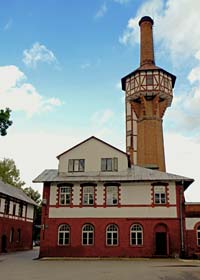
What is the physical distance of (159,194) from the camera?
28.9 m

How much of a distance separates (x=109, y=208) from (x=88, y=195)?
6.84 ft

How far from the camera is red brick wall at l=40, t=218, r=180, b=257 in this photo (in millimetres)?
27750

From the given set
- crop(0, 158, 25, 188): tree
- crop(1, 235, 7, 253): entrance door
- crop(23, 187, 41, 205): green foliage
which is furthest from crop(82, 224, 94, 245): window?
crop(23, 187, 41, 205): green foliage

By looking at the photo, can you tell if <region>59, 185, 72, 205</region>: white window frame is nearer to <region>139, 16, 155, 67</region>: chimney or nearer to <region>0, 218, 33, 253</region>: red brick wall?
<region>0, 218, 33, 253</region>: red brick wall

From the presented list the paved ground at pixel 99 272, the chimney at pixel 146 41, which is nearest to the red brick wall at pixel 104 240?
the paved ground at pixel 99 272

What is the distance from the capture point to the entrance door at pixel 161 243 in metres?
27.8

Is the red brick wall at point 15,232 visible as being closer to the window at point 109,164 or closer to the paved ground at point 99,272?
the window at point 109,164

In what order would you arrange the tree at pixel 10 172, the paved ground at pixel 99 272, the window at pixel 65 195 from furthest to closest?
the tree at pixel 10 172
the window at pixel 65 195
the paved ground at pixel 99 272

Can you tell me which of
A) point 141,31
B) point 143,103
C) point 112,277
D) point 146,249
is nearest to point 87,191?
point 146,249

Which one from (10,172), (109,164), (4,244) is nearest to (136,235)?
(109,164)

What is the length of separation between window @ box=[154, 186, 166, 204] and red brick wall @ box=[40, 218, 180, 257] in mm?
1523

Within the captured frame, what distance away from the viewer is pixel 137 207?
2862 cm

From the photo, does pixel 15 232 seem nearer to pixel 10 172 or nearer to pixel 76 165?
pixel 76 165

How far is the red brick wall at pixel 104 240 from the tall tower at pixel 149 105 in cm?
1484
